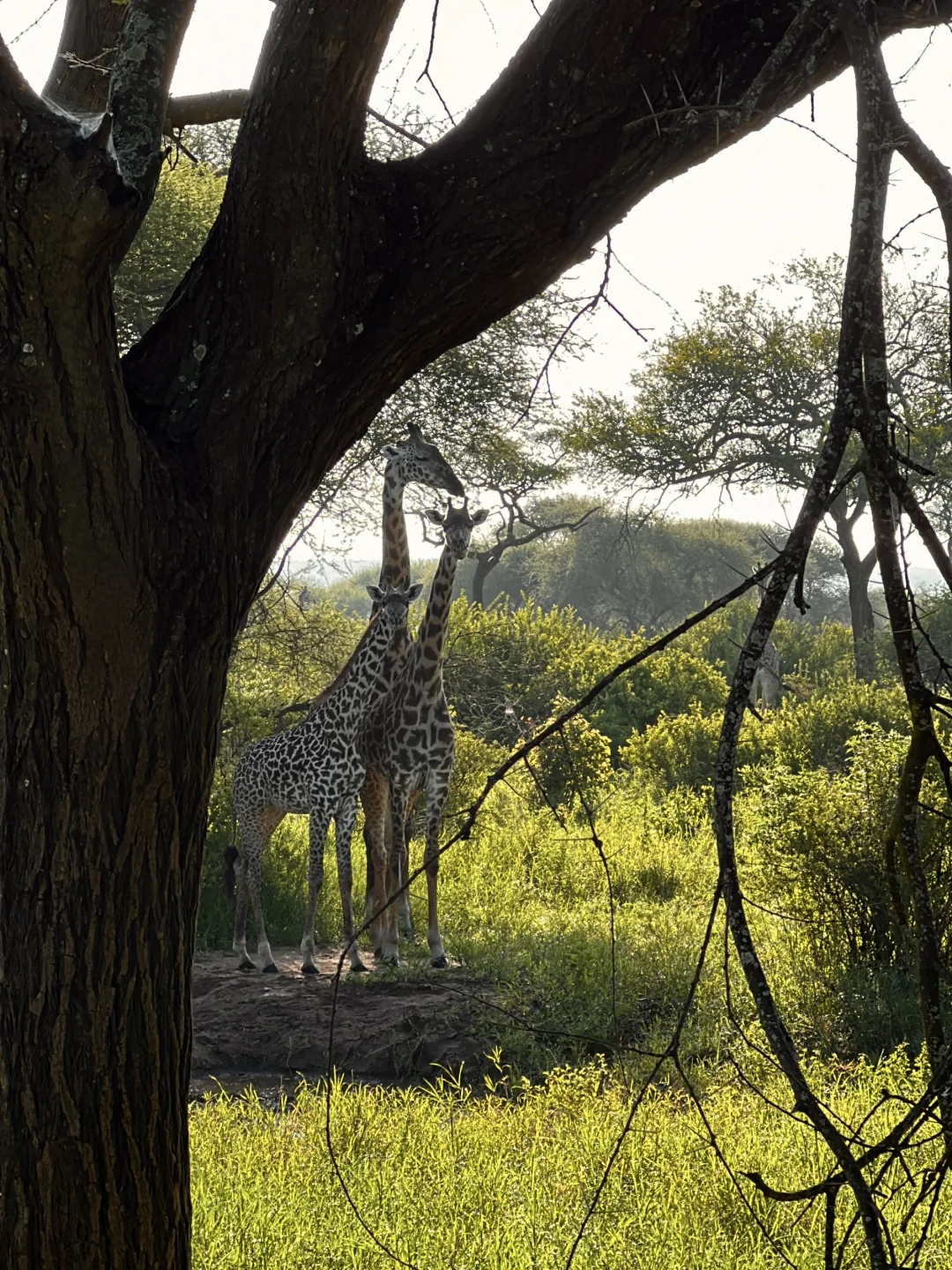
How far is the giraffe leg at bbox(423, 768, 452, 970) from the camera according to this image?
22.4 feet

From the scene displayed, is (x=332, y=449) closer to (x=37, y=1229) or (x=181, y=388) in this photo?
(x=181, y=388)

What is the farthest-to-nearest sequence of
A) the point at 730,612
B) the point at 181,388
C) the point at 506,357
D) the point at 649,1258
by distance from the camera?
the point at 730,612, the point at 506,357, the point at 649,1258, the point at 181,388

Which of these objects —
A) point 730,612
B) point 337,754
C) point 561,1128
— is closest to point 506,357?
point 337,754

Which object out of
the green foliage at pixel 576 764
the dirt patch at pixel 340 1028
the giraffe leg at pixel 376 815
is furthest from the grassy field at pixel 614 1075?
the giraffe leg at pixel 376 815

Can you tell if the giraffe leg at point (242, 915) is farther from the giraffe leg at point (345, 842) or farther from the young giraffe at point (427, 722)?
the young giraffe at point (427, 722)

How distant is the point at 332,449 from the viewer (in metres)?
2.35

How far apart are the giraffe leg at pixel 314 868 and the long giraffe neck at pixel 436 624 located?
0.89 m

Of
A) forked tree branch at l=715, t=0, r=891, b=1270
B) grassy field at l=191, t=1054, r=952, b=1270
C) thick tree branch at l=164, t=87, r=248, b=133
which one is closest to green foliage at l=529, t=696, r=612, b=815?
grassy field at l=191, t=1054, r=952, b=1270

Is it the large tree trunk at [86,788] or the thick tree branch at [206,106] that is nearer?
the large tree trunk at [86,788]

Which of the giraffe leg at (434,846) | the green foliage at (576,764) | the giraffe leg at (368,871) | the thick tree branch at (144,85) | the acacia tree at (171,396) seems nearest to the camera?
the acacia tree at (171,396)

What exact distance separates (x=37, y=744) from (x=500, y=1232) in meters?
1.95

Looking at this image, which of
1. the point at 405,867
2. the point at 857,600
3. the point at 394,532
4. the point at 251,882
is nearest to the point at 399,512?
the point at 394,532

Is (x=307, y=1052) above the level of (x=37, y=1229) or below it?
below

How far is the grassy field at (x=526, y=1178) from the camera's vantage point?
3.26 metres
